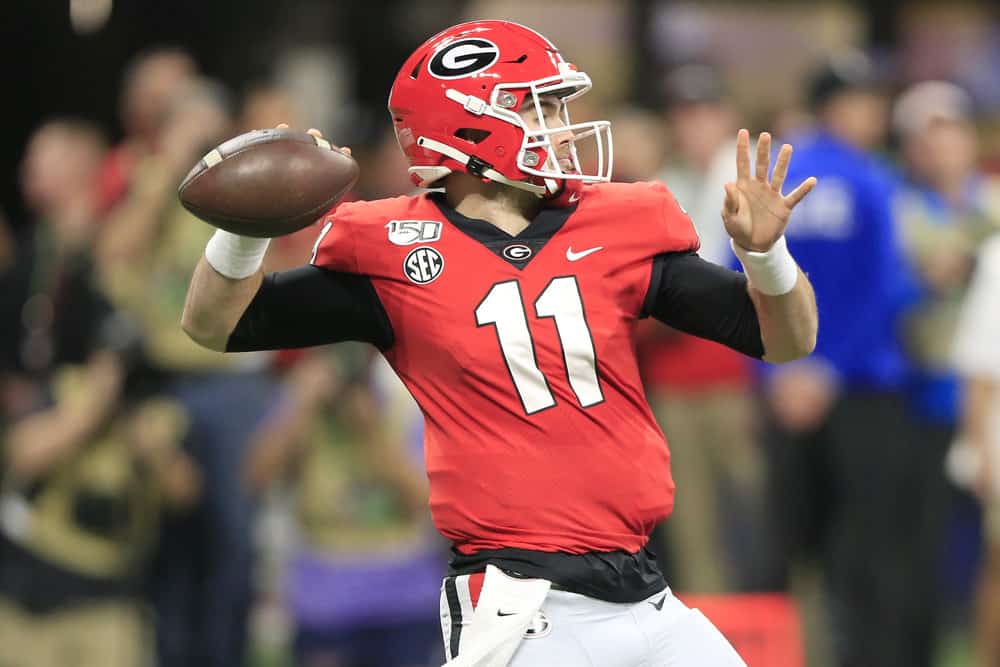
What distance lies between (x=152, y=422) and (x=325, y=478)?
72cm

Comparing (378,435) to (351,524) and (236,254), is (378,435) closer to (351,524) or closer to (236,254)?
(351,524)

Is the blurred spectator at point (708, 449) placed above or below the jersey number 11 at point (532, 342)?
below

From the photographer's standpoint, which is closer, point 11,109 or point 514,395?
point 514,395

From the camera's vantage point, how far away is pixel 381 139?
348 inches

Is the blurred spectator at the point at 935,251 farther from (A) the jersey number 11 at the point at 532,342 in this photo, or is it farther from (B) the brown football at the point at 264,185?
(B) the brown football at the point at 264,185

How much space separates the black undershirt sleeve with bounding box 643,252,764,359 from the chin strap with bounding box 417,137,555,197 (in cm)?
30

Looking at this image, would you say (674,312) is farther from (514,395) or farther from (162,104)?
(162,104)

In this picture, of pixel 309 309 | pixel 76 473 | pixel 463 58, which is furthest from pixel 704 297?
pixel 76 473

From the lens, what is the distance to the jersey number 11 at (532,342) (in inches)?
138

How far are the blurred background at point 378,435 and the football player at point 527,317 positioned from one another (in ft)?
8.72

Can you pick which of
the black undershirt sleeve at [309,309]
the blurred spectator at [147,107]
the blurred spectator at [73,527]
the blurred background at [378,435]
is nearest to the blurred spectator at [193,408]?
the blurred background at [378,435]

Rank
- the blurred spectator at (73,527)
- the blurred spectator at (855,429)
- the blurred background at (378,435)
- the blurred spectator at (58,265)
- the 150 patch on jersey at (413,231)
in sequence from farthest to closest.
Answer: the blurred spectator at (855,429) → the blurred spectator at (58,265) → the blurred background at (378,435) → the blurred spectator at (73,527) → the 150 patch on jersey at (413,231)

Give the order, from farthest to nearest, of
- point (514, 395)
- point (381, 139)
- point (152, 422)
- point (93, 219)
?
point (381, 139) → point (93, 219) → point (152, 422) → point (514, 395)

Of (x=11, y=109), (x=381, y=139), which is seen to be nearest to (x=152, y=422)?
(x=381, y=139)
